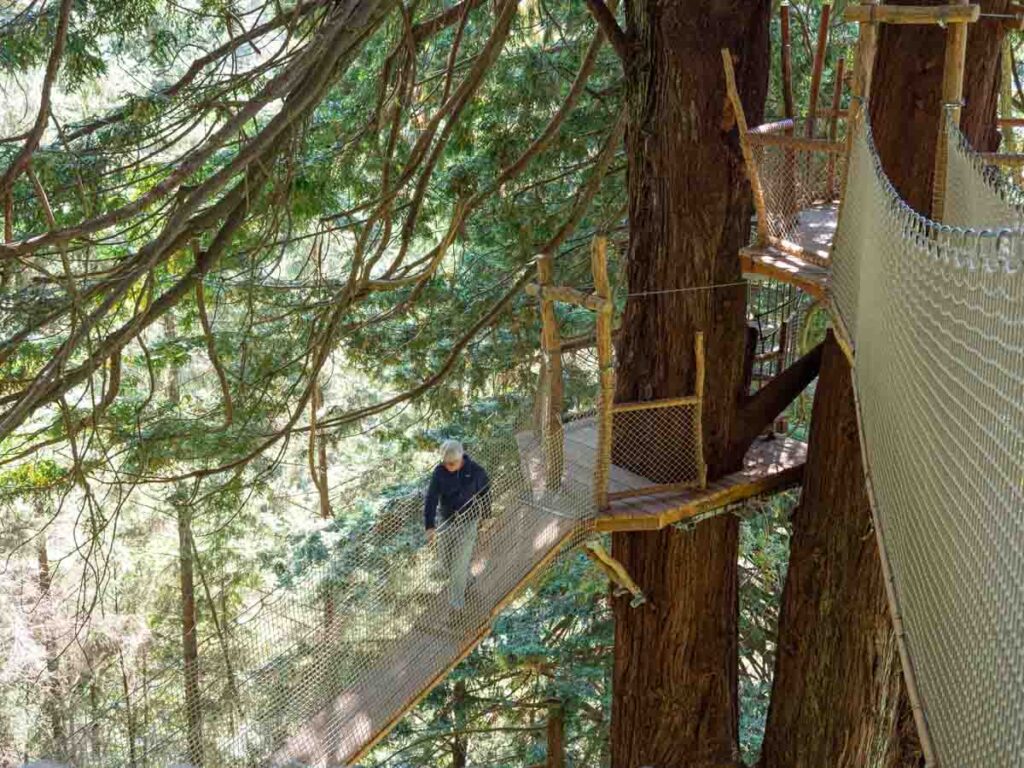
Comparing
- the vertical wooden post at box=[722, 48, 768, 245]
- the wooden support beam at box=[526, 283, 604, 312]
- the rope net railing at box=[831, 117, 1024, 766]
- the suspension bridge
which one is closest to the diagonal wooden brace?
the suspension bridge

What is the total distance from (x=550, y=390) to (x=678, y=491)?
1.97 feet

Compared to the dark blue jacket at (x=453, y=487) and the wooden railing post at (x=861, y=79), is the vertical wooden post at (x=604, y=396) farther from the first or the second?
the wooden railing post at (x=861, y=79)

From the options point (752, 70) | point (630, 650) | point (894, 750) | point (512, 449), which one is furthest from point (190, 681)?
point (752, 70)

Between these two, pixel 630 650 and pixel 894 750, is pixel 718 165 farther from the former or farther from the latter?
pixel 894 750

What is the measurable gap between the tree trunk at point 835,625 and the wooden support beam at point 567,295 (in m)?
0.97

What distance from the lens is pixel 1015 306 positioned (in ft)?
4.28

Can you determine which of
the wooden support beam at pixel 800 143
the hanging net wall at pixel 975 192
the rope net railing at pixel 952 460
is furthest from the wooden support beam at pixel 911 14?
the rope net railing at pixel 952 460

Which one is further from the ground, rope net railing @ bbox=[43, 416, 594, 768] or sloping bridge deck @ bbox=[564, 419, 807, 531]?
sloping bridge deck @ bbox=[564, 419, 807, 531]

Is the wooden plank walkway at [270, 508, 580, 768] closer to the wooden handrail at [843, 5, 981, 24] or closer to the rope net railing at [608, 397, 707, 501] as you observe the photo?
the rope net railing at [608, 397, 707, 501]

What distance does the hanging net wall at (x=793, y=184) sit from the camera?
3711 mm

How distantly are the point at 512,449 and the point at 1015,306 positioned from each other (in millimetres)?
3054

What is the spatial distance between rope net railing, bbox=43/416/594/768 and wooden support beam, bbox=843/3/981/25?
1740mm

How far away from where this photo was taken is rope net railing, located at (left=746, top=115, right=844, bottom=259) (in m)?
3.68

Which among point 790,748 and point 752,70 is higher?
point 752,70
